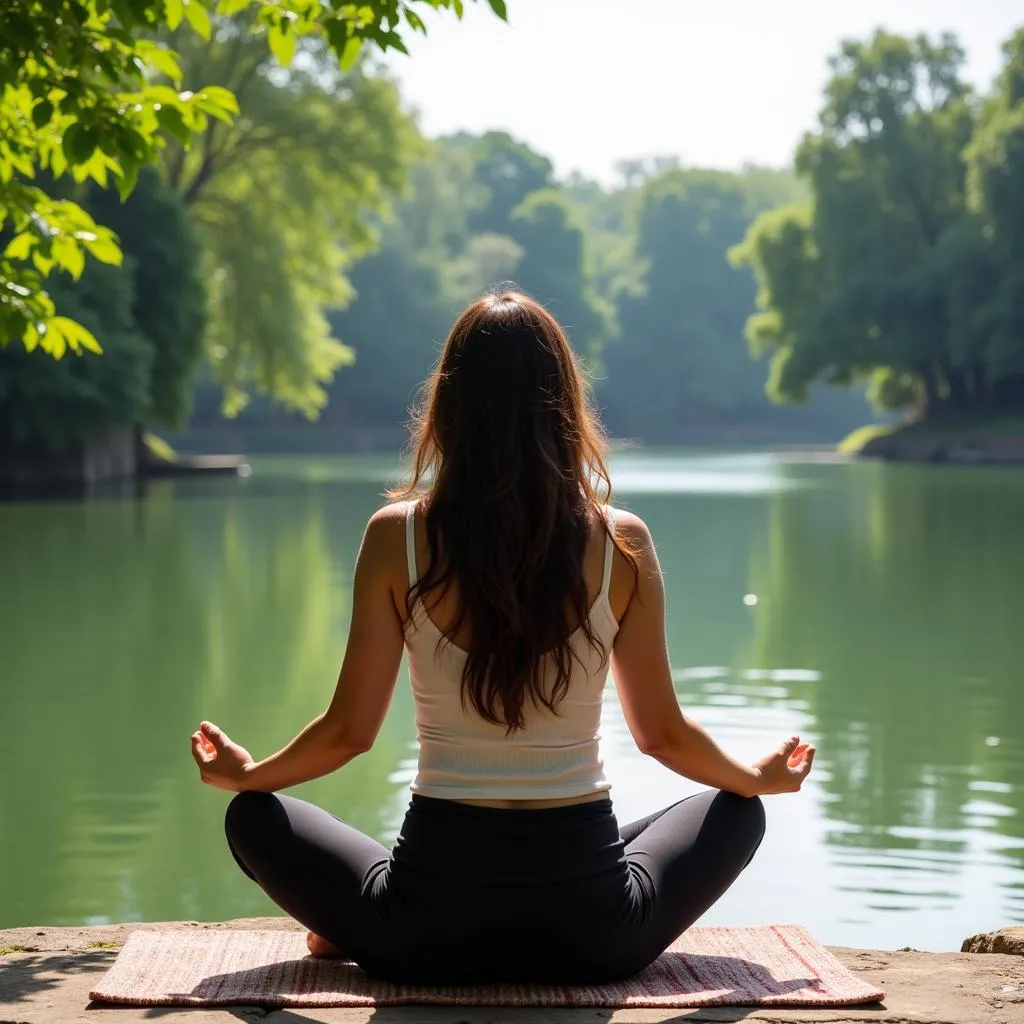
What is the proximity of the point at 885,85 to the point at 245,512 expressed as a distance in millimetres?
33643

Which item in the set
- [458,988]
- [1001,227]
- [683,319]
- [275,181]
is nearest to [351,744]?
[458,988]

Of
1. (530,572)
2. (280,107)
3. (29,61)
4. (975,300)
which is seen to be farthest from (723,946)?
(975,300)

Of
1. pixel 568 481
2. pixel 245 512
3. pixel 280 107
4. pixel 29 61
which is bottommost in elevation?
pixel 245 512

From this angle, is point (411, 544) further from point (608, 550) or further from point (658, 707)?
point (658, 707)

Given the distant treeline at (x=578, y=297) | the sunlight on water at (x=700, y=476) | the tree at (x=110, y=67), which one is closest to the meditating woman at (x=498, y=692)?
the tree at (x=110, y=67)

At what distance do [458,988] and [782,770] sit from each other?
72 centimetres

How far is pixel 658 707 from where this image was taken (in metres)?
3.26

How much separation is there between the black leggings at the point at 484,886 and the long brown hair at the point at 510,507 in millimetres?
210

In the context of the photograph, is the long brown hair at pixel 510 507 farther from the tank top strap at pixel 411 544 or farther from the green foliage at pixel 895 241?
the green foliage at pixel 895 241

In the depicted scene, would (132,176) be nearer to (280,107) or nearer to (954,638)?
(954,638)

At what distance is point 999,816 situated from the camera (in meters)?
6.79

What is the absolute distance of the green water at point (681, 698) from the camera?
229 inches

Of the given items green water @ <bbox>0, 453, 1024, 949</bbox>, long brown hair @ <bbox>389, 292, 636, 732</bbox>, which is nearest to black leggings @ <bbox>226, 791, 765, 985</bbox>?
long brown hair @ <bbox>389, 292, 636, 732</bbox>

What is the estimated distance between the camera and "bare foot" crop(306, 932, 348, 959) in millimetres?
3355
